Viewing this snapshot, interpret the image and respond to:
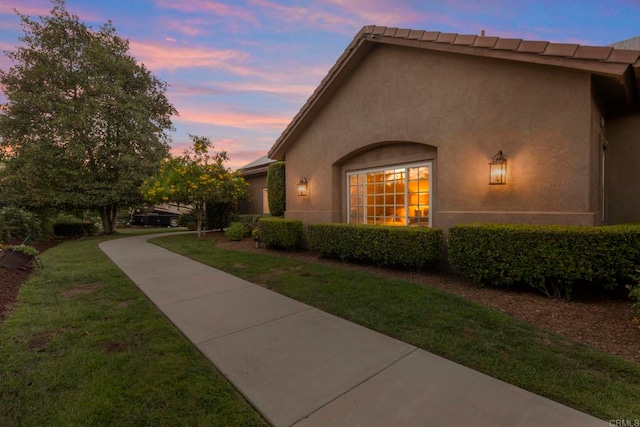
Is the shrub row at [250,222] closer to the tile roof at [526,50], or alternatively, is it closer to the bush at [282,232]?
the bush at [282,232]

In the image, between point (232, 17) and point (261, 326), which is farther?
point (232, 17)

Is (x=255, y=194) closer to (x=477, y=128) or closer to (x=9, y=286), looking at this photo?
(x=9, y=286)

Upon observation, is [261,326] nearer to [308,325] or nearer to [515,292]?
[308,325]

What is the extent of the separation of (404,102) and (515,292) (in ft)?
16.4

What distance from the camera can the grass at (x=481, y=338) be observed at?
231 centimetres

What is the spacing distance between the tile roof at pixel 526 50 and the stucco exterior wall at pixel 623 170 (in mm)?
802

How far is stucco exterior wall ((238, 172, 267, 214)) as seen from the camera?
620 inches

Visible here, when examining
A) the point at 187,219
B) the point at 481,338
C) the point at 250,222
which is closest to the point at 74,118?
the point at 187,219

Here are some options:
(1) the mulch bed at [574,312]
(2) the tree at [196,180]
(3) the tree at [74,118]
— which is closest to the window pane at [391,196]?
(1) the mulch bed at [574,312]

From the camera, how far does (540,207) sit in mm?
5270

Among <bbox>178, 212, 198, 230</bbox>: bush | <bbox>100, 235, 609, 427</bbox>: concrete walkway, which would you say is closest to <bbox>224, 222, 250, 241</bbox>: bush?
<bbox>100, 235, 609, 427</bbox>: concrete walkway

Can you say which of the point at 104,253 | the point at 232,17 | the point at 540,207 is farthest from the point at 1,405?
Answer: the point at 232,17

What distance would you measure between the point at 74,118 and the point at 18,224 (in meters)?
6.24

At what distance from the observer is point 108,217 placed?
17672 millimetres
